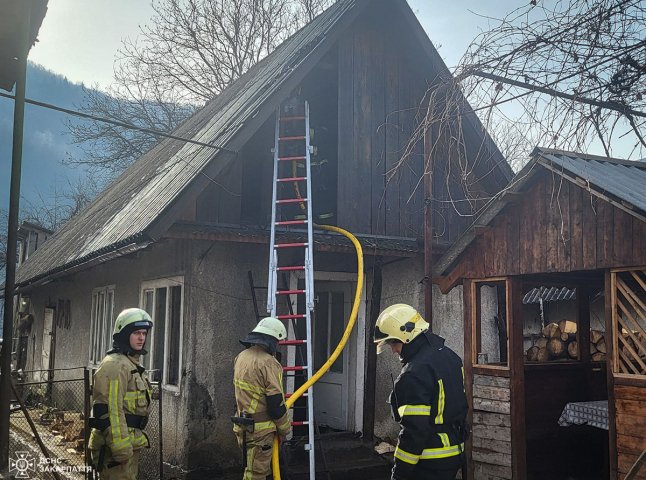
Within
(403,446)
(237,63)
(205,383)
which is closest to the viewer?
(403,446)

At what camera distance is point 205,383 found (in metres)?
7.15

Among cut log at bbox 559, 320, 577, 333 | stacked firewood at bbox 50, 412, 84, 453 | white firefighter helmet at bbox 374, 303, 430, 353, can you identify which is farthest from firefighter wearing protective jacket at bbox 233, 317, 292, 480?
cut log at bbox 559, 320, 577, 333

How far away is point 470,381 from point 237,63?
18.3m

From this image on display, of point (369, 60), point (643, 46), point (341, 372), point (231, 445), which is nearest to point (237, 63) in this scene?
point (369, 60)

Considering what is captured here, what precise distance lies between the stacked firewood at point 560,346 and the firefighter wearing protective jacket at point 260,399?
4.66m

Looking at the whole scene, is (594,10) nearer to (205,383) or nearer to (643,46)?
(643,46)

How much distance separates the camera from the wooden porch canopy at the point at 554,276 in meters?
5.55

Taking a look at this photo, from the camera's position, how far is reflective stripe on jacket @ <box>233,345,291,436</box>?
5312mm

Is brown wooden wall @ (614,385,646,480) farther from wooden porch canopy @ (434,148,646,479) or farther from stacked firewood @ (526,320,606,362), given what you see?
stacked firewood @ (526,320,606,362)

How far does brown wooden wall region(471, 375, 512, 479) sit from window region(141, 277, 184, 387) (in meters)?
3.52

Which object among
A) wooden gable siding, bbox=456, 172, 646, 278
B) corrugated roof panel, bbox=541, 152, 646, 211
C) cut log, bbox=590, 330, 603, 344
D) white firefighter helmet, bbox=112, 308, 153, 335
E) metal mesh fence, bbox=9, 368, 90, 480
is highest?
corrugated roof panel, bbox=541, 152, 646, 211

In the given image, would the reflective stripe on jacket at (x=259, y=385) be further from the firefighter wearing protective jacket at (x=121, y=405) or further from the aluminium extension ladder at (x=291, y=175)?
the aluminium extension ladder at (x=291, y=175)

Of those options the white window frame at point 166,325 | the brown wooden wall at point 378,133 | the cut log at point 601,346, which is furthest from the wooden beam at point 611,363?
the white window frame at point 166,325

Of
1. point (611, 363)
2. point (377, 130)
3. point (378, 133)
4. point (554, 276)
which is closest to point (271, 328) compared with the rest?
point (611, 363)
